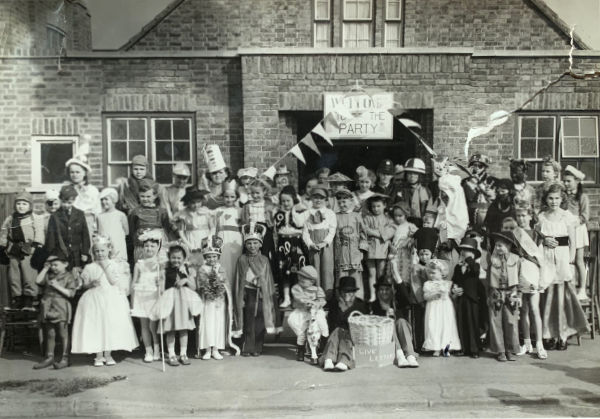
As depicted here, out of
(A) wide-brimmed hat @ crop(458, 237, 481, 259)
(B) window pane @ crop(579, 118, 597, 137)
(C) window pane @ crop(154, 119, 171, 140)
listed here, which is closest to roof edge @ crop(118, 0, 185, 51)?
(C) window pane @ crop(154, 119, 171, 140)

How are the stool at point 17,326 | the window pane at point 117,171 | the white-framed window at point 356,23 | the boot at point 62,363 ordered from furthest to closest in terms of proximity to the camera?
the window pane at point 117,171
the white-framed window at point 356,23
the stool at point 17,326
the boot at point 62,363

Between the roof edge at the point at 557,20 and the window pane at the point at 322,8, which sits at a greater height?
the window pane at the point at 322,8

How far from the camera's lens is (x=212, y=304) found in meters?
5.74

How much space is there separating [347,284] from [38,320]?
3.00 meters

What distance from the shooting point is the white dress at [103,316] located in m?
5.51

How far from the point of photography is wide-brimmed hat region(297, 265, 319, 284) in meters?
5.64

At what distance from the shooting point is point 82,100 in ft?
22.2

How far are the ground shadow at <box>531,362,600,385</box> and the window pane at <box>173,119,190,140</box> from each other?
4508 mm

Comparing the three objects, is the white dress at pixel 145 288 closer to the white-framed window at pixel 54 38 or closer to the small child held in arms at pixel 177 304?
the small child held in arms at pixel 177 304

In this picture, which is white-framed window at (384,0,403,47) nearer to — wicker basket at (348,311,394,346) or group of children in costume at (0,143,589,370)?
group of children in costume at (0,143,589,370)

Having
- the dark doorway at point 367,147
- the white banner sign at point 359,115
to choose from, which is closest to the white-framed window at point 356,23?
the white banner sign at point 359,115

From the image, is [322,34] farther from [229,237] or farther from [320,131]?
[229,237]

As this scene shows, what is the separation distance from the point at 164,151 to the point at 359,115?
234 centimetres

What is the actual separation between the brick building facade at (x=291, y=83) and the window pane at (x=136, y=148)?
1 cm
